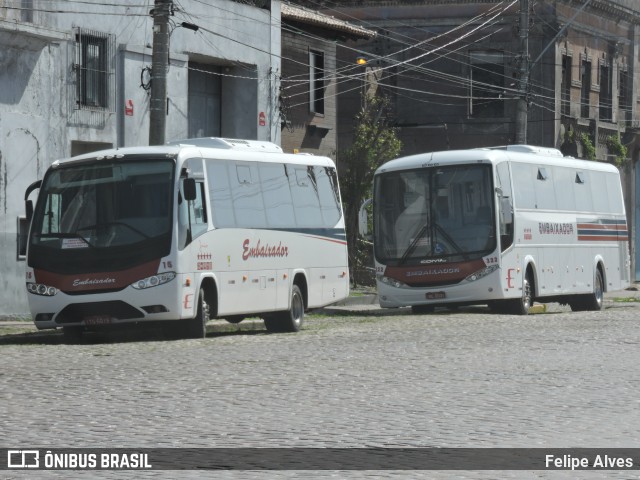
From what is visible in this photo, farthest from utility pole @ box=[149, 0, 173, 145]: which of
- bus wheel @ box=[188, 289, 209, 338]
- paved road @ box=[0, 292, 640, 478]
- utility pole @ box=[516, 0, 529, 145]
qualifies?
utility pole @ box=[516, 0, 529, 145]

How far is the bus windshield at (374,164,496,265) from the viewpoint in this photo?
1245 inches

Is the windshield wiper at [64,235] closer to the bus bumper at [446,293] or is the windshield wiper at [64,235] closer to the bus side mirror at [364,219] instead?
Result: the bus bumper at [446,293]

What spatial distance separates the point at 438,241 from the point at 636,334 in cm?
964

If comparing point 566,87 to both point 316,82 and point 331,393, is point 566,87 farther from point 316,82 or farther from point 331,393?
point 331,393

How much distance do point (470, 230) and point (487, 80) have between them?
938 inches

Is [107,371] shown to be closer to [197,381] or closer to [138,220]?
[197,381]

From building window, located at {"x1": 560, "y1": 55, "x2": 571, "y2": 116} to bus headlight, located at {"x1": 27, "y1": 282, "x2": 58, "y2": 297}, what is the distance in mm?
35586

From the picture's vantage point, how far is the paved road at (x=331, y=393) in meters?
10.7

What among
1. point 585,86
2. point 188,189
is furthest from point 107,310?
point 585,86

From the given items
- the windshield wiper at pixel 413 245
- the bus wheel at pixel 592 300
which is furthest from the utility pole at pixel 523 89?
the windshield wiper at pixel 413 245

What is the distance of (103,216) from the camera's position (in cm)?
2244

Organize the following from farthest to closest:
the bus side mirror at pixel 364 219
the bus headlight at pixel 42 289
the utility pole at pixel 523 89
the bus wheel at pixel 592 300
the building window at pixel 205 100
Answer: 1. the utility pole at pixel 523 89
2. the building window at pixel 205 100
3. the bus wheel at pixel 592 300
4. the bus side mirror at pixel 364 219
5. the bus headlight at pixel 42 289

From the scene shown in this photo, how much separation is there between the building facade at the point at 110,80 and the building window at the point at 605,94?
22.7m

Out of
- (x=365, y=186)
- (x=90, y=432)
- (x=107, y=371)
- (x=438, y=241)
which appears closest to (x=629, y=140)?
(x=365, y=186)
